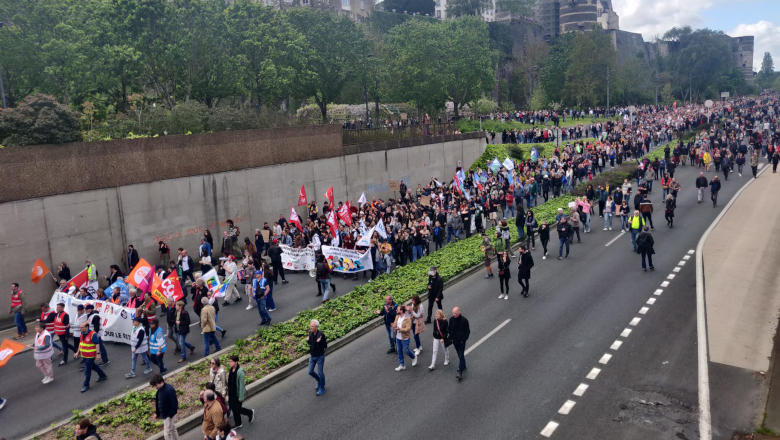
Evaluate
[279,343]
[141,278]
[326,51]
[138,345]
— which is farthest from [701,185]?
[138,345]

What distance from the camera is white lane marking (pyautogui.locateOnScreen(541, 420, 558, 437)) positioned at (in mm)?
10269

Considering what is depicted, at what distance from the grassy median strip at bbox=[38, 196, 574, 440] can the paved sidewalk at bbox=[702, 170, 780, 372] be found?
7.66m

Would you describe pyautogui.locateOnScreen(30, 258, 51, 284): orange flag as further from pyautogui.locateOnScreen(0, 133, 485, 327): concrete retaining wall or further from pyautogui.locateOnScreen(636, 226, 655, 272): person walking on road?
pyautogui.locateOnScreen(636, 226, 655, 272): person walking on road

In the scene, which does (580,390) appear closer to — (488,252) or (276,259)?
(488,252)

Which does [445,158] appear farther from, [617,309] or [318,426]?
[318,426]

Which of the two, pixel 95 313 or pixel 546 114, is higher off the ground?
pixel 546 114

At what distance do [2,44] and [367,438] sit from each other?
29.1 m

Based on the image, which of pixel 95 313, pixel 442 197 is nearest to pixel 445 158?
pixel 442 197

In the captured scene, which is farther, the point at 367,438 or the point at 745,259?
the point at 745,259

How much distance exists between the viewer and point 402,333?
1316 centimetres

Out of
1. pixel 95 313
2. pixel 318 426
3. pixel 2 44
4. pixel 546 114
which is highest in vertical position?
pixel 2 44

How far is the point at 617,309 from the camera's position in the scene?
16.1 meters

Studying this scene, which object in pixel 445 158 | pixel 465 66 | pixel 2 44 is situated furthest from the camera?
pixel 465 66

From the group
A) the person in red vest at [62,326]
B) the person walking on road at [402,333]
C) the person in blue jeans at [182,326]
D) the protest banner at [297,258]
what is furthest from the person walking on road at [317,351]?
the protest banner at [297,258]
